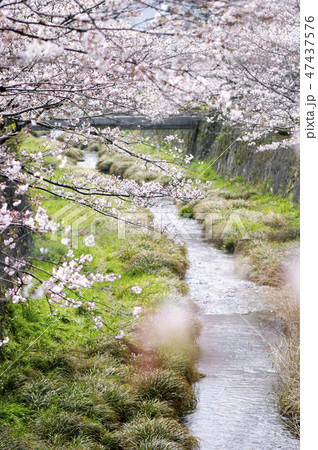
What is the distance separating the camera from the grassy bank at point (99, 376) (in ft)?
16.3

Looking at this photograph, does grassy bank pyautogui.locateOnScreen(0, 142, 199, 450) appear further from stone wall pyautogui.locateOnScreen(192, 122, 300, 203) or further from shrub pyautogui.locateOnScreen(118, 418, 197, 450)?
stone wall pyautogui.locateOnScreen(192, 122, 300, 203)

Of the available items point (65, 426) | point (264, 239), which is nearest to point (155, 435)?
point (65, 426)

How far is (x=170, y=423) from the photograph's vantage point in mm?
5328

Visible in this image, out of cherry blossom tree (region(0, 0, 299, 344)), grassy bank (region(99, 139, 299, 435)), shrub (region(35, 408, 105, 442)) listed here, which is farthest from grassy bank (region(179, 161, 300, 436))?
shrub (region(35, 408, 105, 442))

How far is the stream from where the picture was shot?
5.45m

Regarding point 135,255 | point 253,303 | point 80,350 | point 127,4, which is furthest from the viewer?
point 135,255

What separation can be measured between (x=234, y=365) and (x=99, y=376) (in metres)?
2.17

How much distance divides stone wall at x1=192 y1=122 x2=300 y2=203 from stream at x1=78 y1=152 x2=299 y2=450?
482 cm

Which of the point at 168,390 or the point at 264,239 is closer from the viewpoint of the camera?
the point at 168,390

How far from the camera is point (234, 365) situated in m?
6.99

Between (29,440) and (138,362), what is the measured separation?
233 cm
